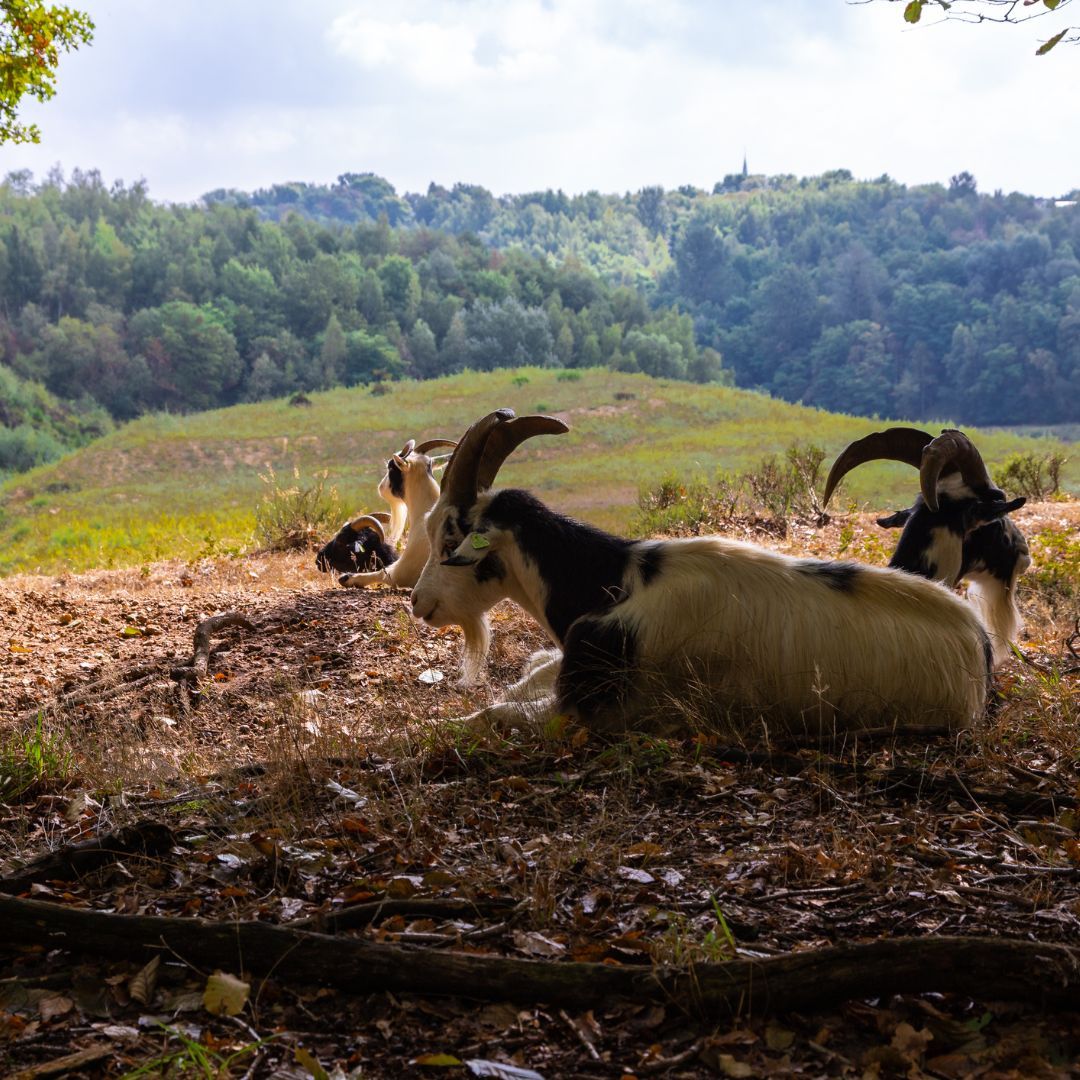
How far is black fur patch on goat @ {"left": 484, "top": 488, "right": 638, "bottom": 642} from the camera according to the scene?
4.79 meters

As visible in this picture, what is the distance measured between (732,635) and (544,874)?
172cm

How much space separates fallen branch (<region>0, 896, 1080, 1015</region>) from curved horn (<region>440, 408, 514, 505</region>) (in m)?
2.80

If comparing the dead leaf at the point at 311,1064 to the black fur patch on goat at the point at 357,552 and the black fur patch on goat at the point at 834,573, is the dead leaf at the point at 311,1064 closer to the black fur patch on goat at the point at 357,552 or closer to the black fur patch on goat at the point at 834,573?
the black fur patch on goat at the point at 834,573

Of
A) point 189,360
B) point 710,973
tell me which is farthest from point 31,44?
point 189,360

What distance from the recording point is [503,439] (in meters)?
5.27

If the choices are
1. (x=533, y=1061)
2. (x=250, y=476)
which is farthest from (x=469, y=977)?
(x=250, y=476)

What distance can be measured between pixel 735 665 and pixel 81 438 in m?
59.8

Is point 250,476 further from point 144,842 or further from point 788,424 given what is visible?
point 144,842

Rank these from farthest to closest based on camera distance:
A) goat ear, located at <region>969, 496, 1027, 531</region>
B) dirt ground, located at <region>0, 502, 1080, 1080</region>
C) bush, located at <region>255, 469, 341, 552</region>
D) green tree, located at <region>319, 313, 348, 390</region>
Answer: green tree, located at <region>319, 313, 348, 390</region> → bush, located at <region>255, 469, 341, 552</region> → goat ear, located at <region>969, 496, 1027, 531</region> → dirt ground, located at <region>0, 502, 1080, 1080</region>

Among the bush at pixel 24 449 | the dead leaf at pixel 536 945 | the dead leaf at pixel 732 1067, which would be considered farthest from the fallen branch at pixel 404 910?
the bush at pixel 24 449

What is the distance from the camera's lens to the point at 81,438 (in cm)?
5797

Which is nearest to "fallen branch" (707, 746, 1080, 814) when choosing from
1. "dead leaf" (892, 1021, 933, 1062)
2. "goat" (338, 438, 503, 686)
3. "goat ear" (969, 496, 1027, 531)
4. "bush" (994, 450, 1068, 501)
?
"dead leaf" (892, 1021, 933, 1062)

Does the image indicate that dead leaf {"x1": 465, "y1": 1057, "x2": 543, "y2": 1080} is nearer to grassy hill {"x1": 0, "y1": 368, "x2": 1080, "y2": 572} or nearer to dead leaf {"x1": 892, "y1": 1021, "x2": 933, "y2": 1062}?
dead leaf {"x1": 892, "y1": 1021, "x2": 933, "y2": 1062}

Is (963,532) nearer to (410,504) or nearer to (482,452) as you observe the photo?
(482,452)
